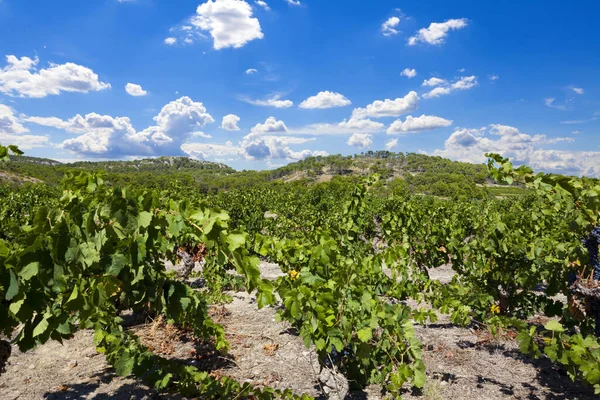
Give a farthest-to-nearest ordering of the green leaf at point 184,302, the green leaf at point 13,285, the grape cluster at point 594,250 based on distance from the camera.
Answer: the grape cluster at point 594,250, the green leaf at point 184,302, the green leaf at point 13,285

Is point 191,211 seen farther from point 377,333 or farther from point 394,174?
point 394,174

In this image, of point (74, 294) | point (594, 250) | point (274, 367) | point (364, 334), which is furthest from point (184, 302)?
point (594, 250)

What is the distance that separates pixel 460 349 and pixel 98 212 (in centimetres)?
574

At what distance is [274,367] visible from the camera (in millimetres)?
4883

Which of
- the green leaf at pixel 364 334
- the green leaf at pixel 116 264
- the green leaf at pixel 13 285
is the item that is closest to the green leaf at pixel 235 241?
the green leaf at pixel 116 264

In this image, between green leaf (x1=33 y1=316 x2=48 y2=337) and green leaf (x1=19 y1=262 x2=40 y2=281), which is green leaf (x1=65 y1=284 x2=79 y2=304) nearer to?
green leaf (x1=19 y1=262 x2=40 y2=281)

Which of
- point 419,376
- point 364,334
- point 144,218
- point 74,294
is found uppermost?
point 144,218

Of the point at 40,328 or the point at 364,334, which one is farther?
the point at 364,334

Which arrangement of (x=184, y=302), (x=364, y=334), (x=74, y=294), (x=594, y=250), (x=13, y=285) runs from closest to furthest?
(x=13, y=285)
(x=74, y=294)
(x=184, y=302)
(x=364, y=334)
(x=594, y=250)

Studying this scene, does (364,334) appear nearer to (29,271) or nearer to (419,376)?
(419,376)

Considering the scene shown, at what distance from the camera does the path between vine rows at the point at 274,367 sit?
4.22 meters

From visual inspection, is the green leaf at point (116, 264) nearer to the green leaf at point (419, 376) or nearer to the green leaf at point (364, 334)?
the green leaf at point (364, 334)

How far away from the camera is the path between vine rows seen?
4.22 m

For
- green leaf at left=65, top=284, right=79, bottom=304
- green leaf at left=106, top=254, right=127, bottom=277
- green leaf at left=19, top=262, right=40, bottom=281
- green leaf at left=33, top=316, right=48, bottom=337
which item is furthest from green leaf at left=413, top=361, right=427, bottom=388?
green leaf at left=19, top=262, right=40, bottom=281
